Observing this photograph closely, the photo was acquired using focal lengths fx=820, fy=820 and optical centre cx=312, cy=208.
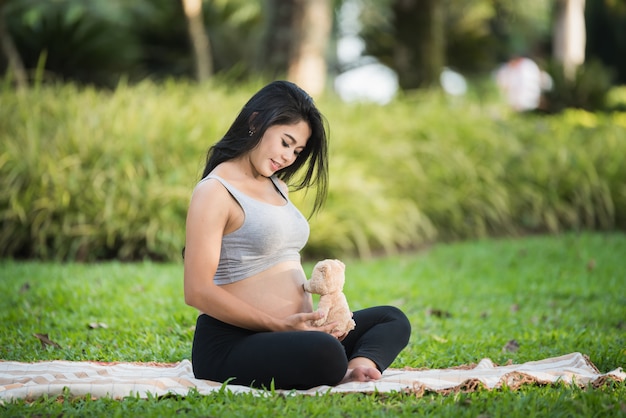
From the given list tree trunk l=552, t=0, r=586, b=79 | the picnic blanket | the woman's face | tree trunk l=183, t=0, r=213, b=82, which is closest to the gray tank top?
the woman's face

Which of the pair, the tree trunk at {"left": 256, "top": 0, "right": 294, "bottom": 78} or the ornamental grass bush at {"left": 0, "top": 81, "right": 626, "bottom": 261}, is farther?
the tree trunk at {"left": 256, "top": 0, "right": 294, "bottom": 78}

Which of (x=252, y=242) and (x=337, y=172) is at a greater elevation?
(x=252, y=242)

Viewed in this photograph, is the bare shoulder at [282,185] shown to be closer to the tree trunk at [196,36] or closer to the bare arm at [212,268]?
the bare arm at [212,268]

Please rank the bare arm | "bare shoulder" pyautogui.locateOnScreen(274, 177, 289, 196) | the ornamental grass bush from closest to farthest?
the bare arm, "bare shoulder" pyautogui.locateOnScreen(274, 177, 289, 196), the ornamental grass bush

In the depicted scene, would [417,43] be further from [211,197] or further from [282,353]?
[282,353]

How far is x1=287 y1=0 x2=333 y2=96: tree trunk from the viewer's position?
9758 millimetres

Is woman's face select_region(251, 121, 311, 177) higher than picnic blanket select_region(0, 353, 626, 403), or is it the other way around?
woman's face select_region(251, 121, 311, 177)

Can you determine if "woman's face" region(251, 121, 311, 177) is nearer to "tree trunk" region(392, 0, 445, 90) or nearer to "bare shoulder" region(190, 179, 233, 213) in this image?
"bare shoulder" region(190, 179, 233, 213)

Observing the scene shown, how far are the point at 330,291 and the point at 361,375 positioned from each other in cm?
34

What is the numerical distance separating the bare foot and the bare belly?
31cm

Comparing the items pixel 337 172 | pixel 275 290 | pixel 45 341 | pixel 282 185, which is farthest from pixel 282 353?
pixel 337 172

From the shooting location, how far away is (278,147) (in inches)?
123

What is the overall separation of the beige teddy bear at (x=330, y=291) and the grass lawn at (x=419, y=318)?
1.08ft

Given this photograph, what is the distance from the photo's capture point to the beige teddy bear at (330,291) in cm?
309
